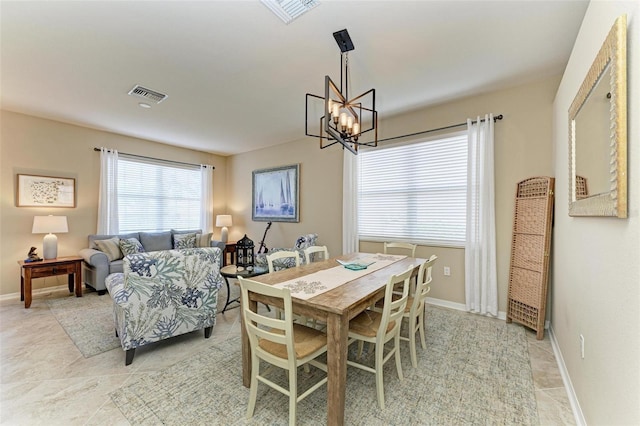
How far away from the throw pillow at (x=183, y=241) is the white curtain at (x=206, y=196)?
90 centimetres

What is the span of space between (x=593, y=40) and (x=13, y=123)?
21.6 feet

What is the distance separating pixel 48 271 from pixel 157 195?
2176 millimetres

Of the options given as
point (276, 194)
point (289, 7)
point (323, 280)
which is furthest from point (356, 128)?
point (276, 194)

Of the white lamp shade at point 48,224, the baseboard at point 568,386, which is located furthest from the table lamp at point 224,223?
the baseboard at point 568,386

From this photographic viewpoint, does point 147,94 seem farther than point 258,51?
Yes

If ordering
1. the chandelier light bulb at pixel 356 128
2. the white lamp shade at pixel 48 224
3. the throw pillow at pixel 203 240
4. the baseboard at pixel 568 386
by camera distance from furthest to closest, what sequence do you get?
the throw pillow at pixel 203 240, the white lamp shade at pixel 48 224, the chandelier light bulb at pixel 356 128, the baseboard at pixel 568 386

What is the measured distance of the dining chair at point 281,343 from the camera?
1.47m

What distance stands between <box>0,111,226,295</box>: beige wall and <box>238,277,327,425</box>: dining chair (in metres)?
4.62

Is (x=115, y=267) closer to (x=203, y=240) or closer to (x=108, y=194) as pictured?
(x=108, y=194)

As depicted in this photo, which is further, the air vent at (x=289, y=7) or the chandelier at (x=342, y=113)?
the chandelier at (x=342, y=113)

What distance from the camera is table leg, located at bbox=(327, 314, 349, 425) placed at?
1.50m

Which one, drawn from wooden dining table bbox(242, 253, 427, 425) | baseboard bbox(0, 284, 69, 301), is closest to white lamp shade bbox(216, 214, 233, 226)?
baseboard bbox(0, 284, 69, 301)

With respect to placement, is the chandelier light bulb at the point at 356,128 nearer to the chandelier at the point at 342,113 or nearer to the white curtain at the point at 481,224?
the chandelier at the point at 342,113

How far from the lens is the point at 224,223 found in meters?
6.21
